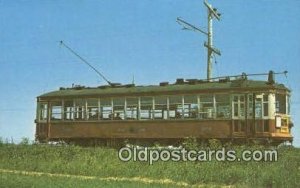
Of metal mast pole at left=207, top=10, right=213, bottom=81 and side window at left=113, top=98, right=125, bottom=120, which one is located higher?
metal mast pole at left=207, top=10, right=213, bottom=81

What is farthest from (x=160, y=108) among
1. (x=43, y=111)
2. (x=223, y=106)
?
(x=43, y=111)

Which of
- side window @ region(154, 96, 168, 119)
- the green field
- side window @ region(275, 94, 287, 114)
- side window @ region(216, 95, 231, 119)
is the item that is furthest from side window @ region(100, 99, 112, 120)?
side window @ region(275, 94, 287, 114)

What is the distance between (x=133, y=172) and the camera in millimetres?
18125

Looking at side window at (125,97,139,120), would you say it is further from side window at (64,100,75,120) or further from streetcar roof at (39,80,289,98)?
side window at (64,100,75,120)

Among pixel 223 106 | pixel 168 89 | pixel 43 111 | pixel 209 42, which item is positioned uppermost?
pixel 209 42

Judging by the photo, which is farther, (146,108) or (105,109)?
(105,109)

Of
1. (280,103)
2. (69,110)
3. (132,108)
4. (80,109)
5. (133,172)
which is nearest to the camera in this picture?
(133,172)

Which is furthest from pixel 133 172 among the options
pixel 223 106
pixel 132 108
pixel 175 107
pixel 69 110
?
pixel 69 110

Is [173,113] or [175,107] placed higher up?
[175,107]

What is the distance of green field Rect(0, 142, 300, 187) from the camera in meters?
15.2

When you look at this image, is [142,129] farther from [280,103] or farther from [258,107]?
[280,103]

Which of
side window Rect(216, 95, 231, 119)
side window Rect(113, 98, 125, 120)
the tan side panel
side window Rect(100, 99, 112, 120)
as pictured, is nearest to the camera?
side window Rect(216, 95, 231, 119)

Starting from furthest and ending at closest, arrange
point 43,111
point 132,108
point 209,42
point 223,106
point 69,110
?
1. point 209,42
2. point 43,111
3. point 69,110
4. point 132,108
5. point 223,106

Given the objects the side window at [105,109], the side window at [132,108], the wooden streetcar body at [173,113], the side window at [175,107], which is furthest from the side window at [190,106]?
the side window at [105,109]
